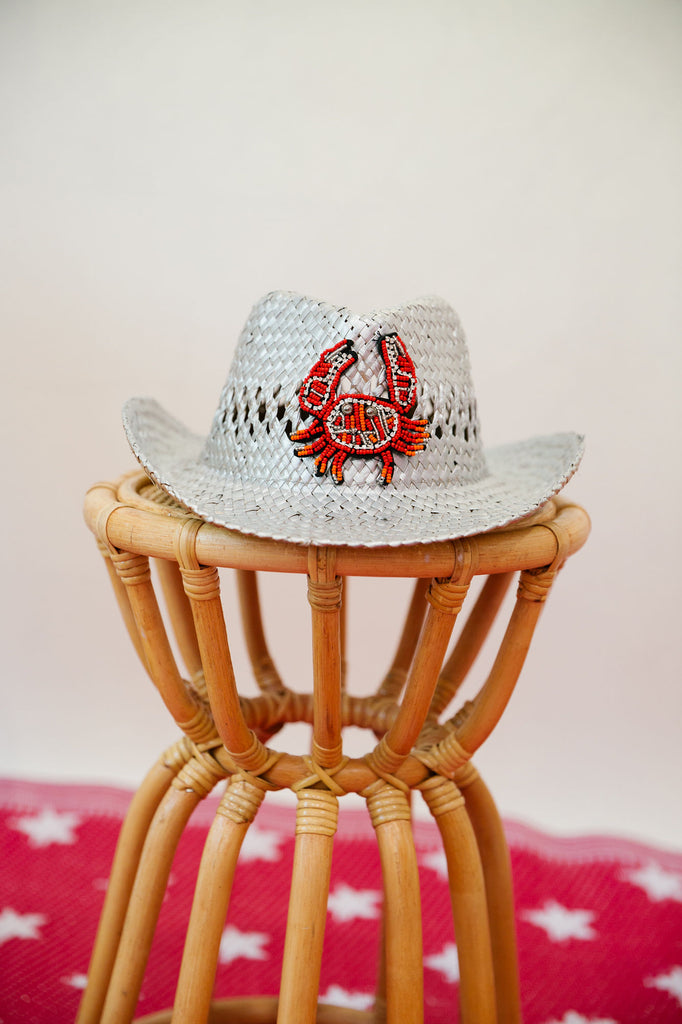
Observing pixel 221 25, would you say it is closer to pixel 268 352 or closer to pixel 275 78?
pixel 275 78

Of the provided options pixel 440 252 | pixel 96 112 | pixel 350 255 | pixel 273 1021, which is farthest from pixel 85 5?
pixel 273 1021

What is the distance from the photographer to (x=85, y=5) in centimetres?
158

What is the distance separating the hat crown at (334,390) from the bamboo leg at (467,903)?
31cm

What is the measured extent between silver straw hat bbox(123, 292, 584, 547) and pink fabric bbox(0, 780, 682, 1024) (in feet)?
2.44

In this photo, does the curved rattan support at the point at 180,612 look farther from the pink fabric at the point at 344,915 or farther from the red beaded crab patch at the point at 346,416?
the pink fabric at the point at 344,915

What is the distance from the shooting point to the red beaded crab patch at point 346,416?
2.78 feet

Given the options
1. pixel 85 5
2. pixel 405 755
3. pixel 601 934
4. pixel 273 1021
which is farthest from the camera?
pixel 85 5

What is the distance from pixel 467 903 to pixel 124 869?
353 mm

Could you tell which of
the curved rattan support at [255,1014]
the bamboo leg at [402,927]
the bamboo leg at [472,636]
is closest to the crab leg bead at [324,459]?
the bamboo leg at [472,636]

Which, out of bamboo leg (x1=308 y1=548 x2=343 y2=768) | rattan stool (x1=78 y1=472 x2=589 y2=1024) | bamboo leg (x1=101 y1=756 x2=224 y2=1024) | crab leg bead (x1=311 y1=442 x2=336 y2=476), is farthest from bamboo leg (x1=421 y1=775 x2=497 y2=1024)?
crab leg bead (x1=311 y1=442 x2=336 y2=476)

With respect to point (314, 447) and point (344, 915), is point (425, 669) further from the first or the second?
point (344, 915)

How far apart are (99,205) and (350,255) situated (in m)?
0.44

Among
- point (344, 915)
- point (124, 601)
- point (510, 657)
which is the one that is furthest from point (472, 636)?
point (344, 915)

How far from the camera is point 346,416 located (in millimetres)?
848
